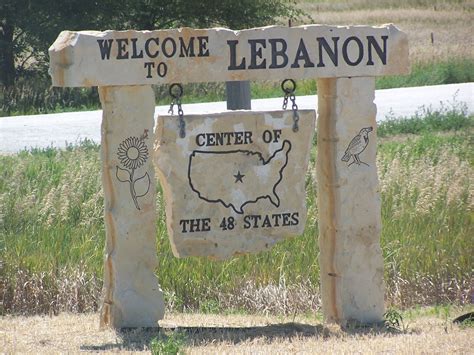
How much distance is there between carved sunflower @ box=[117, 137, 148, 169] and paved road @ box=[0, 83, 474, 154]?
8513mm

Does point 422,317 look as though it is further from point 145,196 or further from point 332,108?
point 145,196

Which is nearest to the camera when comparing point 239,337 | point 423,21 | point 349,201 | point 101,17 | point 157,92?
point 239,337

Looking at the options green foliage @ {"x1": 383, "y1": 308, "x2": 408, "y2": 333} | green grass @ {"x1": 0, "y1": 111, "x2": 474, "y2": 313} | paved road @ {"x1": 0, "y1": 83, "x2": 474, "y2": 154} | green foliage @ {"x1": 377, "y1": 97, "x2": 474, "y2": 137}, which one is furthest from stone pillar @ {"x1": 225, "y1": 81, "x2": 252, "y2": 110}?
green foliage @ {"x1": 377, "y1": 97, "x2": 474, "y2": 137}

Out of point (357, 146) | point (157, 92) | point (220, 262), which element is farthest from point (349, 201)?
point (157, 92)

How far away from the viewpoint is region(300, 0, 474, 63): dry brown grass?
32.2 metres

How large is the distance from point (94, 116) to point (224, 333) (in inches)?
504

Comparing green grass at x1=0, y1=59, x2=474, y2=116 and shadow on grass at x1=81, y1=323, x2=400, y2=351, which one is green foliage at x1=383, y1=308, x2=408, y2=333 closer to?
shadow on grass at x1=81, y1=323, x2=400, y2=351

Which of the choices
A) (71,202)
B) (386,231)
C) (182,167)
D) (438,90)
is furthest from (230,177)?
(438,90)

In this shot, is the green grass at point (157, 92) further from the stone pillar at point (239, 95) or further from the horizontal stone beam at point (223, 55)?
the horizontal stone beam at point (223, 55)

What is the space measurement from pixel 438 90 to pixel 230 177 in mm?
15847

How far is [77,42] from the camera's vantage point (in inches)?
306

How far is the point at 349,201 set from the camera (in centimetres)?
840

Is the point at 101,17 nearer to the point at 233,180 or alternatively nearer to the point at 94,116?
the point at 94,116

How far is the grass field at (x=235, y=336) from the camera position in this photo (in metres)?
7.32
